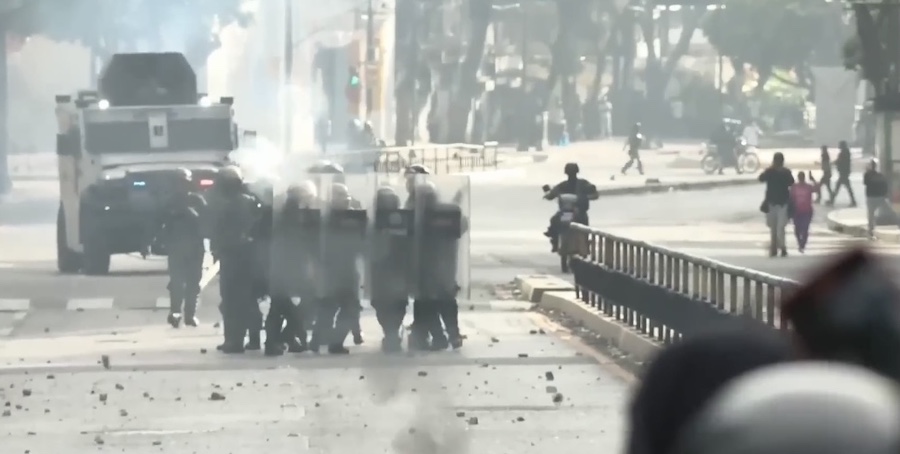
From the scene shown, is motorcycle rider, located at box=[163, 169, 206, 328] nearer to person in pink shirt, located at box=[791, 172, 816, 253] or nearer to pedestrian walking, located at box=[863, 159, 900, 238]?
person in pink shirt, located at box=[791, 172, 816, 253]

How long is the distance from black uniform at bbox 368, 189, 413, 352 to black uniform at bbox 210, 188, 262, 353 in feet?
3.40

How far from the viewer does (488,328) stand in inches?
798

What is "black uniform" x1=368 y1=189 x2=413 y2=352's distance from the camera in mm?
18312

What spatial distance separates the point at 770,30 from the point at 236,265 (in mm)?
89858

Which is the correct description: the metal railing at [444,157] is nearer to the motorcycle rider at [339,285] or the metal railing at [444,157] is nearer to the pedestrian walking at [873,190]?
the pedestrian walking at [873,190]

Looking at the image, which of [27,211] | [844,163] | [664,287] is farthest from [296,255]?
[27,211]

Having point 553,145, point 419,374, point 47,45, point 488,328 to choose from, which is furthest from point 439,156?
point 419,374

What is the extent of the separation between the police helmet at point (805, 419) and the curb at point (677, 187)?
2015 inches

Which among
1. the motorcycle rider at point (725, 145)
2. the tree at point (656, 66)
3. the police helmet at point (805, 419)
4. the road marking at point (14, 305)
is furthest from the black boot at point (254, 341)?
the tree at point (656, 66)

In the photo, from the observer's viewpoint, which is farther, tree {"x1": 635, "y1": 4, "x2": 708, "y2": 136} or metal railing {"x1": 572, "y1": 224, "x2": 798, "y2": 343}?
tree {"x1": 635, "y1": 4, "x2": 708, "y2": 136}

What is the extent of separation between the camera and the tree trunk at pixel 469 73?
A: 7809cm

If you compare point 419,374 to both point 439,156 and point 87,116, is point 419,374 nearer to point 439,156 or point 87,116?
point 87,116

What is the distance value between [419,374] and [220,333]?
452 centimetres

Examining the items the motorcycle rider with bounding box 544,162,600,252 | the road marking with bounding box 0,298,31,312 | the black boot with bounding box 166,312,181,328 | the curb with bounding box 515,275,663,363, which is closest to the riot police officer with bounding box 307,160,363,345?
the black boot with bounding box 166,312,181,328
